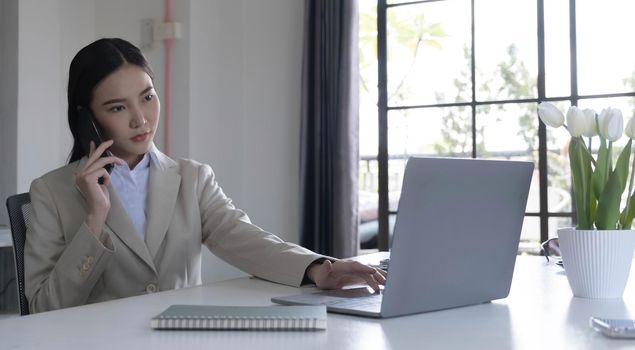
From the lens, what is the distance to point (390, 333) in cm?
105

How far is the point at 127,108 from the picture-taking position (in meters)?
1.89

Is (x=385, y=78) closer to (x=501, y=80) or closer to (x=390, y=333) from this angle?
(x=501, y=80)

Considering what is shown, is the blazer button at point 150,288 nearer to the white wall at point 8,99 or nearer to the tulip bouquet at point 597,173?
the tulip bouquet at point 597,173

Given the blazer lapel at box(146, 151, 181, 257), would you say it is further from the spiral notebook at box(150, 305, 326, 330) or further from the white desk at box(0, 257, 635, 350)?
the spiral notebook at box(150, 305, 326, 330)

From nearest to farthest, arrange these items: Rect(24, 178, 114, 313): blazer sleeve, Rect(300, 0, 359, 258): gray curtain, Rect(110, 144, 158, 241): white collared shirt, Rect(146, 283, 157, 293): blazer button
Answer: Rect(24, 178, 114, 313): blazer sleeve
Rect(146, 283, 157, 293): blazer button
Rect(110, 144, 158, 241): white collared shirt
Rect(300, 0, 359, 258): gray curtain

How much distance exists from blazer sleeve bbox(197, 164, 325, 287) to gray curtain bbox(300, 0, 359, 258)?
2116 mm

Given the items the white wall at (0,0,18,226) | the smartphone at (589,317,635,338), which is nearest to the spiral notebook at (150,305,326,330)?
the smartphone at (589,317,635,338)

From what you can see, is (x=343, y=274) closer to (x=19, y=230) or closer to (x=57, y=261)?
(x=57, y=261)

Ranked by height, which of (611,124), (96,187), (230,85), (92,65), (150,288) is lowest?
(150,288)

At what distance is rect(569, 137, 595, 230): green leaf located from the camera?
1438 millimetres

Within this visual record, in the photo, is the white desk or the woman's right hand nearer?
the white desk

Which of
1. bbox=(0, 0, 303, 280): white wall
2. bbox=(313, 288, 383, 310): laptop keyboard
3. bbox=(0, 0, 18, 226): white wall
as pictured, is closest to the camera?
bbox=(313, 288, 383, 310): laptop keyboard

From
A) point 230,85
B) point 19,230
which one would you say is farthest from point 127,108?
point 230,85

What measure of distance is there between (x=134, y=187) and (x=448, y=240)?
39.2 inches
